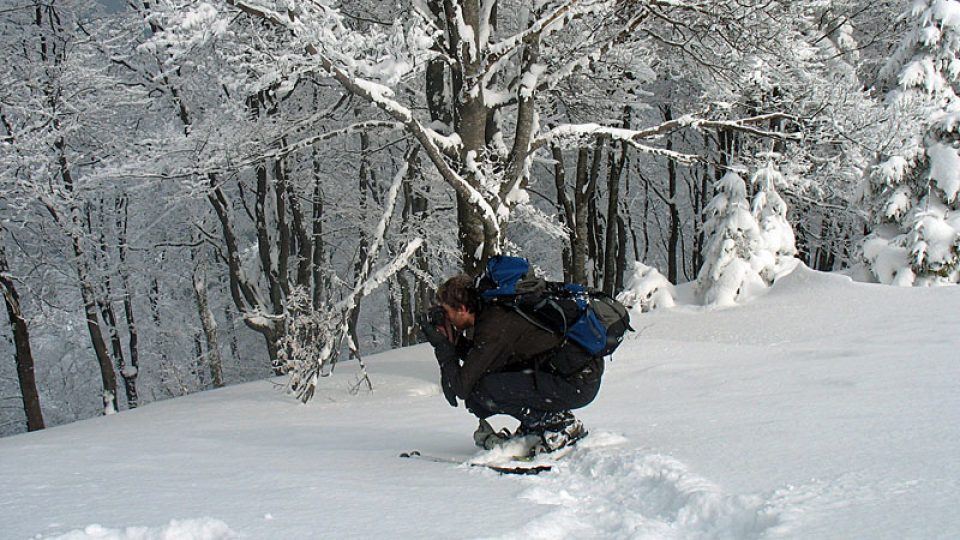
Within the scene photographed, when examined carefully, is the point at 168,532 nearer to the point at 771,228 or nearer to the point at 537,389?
the point at 537,389

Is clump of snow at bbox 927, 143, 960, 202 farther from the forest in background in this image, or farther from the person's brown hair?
the person's brown hair

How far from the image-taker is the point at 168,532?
230cm

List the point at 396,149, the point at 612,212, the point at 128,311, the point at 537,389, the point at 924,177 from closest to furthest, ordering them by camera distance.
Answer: the point at 537,389
the point at 924,177
the point at 396,149
the point at 612,212
the point at 128,311

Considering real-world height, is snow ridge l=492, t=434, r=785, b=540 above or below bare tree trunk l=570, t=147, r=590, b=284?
below

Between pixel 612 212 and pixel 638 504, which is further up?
pixel 612 212

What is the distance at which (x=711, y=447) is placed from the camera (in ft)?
11.1

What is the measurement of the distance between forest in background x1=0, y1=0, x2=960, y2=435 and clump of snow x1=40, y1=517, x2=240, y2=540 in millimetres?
4321

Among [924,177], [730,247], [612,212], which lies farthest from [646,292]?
[612,212]

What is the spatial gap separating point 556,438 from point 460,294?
1015mm

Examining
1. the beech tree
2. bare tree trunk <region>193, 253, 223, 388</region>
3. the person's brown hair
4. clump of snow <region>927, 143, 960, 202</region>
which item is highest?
the beech tree

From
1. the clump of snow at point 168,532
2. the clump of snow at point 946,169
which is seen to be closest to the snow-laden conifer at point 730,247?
the clump of snow at point 946,169

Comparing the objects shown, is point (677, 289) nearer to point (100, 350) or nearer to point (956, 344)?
point (956, 344)

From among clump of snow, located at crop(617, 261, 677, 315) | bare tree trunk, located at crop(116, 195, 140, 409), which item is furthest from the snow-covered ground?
bare tree trunk, located at crop(116, 195, 140, 409)

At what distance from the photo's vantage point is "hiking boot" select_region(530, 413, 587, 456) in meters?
3.84
